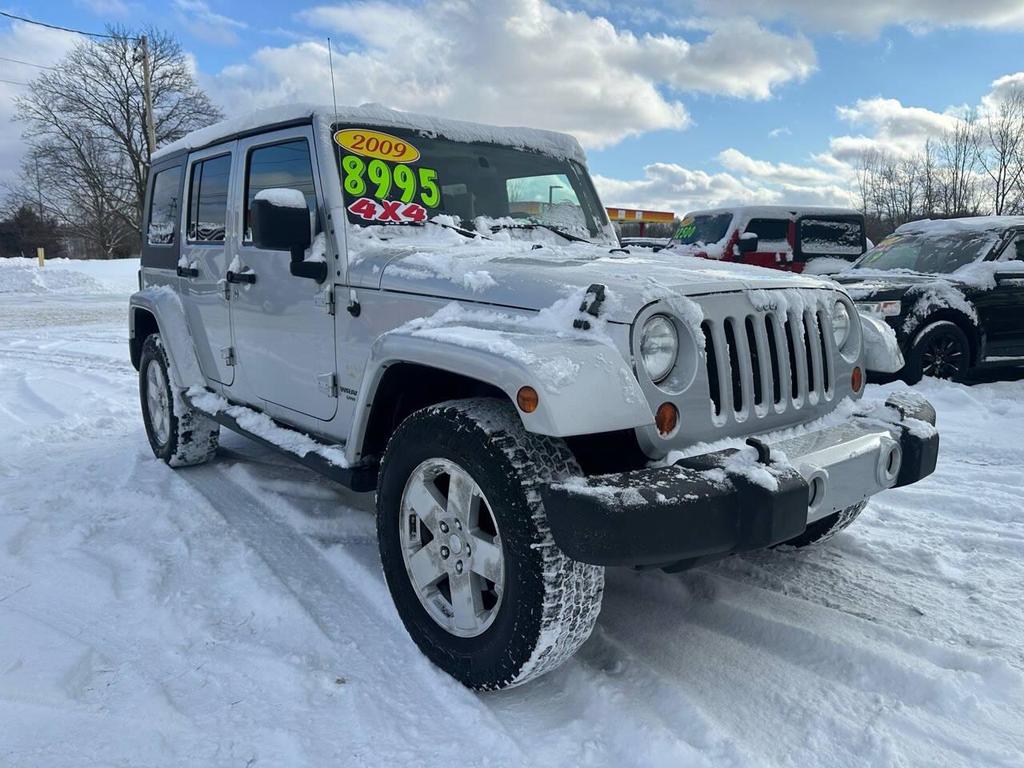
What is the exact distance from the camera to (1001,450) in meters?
5.05

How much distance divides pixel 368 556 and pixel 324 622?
625 mm

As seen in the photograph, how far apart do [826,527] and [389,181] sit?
8.33 feet

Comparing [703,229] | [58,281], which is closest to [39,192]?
[58,281]

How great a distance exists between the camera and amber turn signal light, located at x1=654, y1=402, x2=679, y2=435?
2324 millimetres

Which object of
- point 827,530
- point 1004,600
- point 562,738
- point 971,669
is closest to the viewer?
point 562,738

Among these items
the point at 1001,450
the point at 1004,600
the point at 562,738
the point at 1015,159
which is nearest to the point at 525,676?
the point at 562,738

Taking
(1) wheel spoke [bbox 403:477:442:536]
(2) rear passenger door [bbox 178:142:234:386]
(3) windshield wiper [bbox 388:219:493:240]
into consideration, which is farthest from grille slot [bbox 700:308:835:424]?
(2) rear passenger door [bbox 178:142:234:386]

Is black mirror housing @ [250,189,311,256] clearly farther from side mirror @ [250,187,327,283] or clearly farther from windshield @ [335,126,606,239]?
windshield @ [335,126,606,239]

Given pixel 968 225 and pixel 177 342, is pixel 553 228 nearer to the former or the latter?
pixel 177 342

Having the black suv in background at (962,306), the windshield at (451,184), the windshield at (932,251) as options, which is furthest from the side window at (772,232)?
the windshield at (451,184)

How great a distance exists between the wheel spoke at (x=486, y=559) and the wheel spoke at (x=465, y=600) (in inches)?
2.7

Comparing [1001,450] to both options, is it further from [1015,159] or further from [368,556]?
[1015,159]

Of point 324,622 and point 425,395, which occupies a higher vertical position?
point 425,395

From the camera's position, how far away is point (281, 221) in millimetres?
3043
